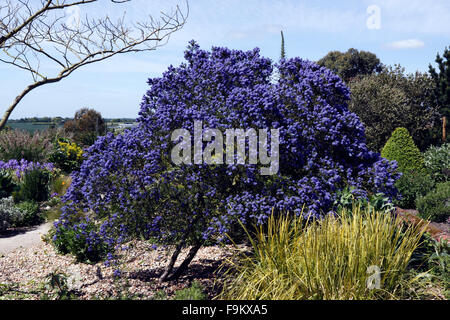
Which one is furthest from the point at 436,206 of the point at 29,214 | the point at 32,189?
the point at 32,189

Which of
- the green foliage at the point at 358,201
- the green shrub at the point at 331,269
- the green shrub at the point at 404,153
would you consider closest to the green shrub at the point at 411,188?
the green shrub at the point at 404,153

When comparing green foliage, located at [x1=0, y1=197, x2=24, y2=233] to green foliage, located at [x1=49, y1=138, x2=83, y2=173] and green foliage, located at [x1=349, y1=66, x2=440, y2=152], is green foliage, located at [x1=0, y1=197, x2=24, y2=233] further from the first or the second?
green foliage, located at [x1=349, y1=66, x2=440, y2=152]

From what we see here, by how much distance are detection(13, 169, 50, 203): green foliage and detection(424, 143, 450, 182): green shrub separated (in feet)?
36.1

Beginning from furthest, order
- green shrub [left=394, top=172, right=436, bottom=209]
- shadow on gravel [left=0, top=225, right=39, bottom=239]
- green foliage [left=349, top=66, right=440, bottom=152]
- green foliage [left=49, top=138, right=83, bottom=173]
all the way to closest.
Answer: green foliage [left=349, top=66, right=440, bottom=152] < green foliage [left=49, top=138, right=83, bottom=173] < green shrub [left=394, top=172, right=436, bottom=209] < shadow on gravel [left=0, top=225, right=39, bottom=239]

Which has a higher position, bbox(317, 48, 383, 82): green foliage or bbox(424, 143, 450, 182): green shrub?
bbox(317, 48, 383, 82): green foliage

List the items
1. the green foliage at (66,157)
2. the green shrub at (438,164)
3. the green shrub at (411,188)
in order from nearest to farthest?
the green shrub at (411,188)
the green shrub at (438,164)
the green foliage at (66,157)

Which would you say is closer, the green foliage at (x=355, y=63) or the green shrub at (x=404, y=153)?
the green shrub at (x=404, y=153)

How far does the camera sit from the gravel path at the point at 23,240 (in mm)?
7288

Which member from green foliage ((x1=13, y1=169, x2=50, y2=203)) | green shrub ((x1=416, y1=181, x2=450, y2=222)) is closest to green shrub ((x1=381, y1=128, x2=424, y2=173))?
green shrub ((x1=416, y1=181, x2=450, y2=222))

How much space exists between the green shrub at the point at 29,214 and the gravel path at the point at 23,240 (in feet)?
1.24

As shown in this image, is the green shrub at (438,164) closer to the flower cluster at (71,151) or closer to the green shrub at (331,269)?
the green shrub at (331,269)

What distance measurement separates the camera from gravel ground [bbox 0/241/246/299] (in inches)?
189

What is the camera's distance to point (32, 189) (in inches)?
394
